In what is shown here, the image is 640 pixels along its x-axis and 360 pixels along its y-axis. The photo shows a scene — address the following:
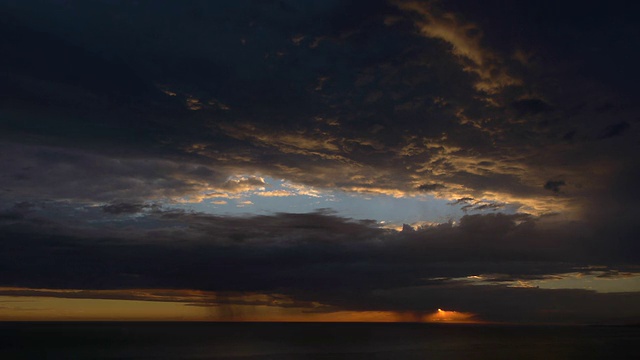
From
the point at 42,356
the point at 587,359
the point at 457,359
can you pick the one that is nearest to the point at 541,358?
the point at 587,359

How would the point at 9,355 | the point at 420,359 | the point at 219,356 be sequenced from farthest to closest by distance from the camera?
the point at 9,355 → the point at 219,356 → the point at 420,359

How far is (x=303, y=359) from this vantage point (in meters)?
79.5

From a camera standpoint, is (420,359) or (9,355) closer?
(420,359)

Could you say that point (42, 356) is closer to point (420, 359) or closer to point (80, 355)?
point (80, 355)

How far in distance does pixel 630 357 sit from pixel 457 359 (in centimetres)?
2918

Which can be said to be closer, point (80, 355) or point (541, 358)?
point (541, 358)

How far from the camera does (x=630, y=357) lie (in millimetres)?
81688

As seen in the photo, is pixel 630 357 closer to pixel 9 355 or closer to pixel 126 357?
pixel 126 357

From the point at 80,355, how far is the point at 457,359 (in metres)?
63.2

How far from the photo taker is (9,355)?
8856cm

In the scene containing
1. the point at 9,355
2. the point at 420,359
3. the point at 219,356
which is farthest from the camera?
the point at 9,355

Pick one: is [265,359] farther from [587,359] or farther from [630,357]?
Result: [630,357]

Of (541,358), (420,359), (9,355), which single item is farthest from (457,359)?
(9,355)

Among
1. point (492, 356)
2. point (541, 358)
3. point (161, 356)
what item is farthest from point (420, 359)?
point (161, 356)
